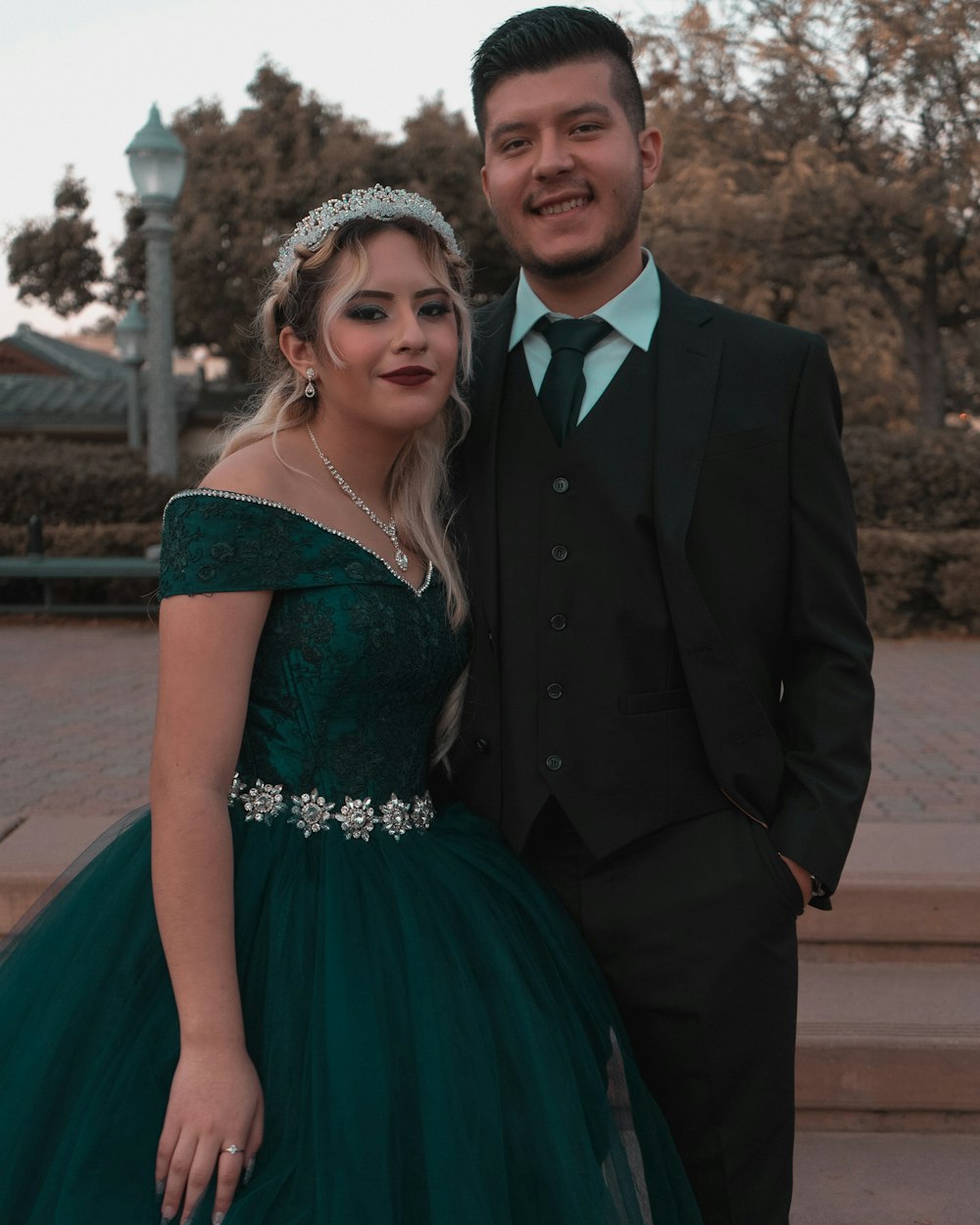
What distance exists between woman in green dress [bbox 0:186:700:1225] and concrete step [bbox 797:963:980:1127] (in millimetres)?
1204

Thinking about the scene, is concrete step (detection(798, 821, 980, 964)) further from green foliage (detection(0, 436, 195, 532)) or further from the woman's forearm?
green foliage (detection(0, 436, 195, 532))

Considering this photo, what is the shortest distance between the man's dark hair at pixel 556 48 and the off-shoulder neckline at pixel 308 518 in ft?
2.59

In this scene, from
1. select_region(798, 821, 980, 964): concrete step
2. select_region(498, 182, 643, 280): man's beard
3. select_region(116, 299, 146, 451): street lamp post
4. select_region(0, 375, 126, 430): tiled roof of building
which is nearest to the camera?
select_region(498, 182, 643, 280): man's beard

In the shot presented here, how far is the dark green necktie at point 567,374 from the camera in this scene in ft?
7.04

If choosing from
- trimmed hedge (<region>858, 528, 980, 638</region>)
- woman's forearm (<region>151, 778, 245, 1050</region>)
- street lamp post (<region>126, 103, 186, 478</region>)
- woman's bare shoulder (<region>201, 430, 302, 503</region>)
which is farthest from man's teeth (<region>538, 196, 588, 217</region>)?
street lamp post (<region>126, 103, 186, 478</region>)

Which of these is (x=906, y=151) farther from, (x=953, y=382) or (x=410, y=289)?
(x=410, y=289)

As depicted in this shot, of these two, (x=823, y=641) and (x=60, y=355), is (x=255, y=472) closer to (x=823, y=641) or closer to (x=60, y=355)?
(x=823, y=641)

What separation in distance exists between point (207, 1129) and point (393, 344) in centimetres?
122

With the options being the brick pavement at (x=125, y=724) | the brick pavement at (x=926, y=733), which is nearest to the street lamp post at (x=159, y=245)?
the brick pavement at (x=125, y=724)

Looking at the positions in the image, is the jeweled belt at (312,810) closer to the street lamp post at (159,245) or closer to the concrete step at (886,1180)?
the concrete step at (886,1180)

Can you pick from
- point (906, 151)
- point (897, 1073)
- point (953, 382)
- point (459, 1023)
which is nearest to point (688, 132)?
point (906, 151)

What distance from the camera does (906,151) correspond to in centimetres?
1423

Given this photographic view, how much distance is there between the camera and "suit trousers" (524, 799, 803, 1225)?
2.07 metres

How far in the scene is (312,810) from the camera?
2.05m
